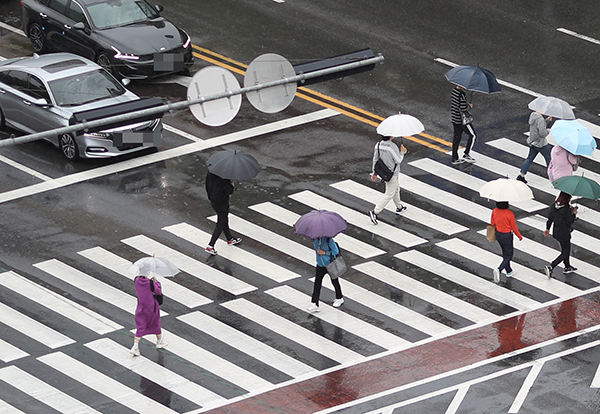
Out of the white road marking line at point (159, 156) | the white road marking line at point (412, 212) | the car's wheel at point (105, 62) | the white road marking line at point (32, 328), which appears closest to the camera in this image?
the white road marking line at point (32, 328)

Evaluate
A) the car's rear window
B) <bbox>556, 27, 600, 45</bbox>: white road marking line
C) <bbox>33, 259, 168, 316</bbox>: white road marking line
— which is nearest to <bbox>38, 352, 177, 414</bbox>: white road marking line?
<bbox>33, 259, 168, 316</bbox>: white road marking line

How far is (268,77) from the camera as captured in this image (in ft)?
54.2

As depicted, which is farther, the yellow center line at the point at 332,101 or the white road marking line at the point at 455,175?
the yellow center line at the point at 332,101

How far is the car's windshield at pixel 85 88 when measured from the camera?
80.1ft

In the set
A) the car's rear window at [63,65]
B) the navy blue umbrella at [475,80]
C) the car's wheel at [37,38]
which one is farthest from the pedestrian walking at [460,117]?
the car's wheel at [37,38]

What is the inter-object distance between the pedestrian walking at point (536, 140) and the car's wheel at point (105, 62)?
986 centimetres

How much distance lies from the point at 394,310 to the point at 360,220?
319 centimetres

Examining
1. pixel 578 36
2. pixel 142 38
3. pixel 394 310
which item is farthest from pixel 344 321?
pixel 578 36

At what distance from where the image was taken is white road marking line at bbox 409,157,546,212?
73.6ft

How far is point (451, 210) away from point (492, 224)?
8.66 feet

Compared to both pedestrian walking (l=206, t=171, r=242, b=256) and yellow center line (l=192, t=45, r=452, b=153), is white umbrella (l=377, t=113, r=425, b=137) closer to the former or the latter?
pedestrian walking (l=206, t=171, r=242, b=256)

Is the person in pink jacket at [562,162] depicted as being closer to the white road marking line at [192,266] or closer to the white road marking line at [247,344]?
the white road marking line at [192,266]

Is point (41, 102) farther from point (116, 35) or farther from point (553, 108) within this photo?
point (553, 108)

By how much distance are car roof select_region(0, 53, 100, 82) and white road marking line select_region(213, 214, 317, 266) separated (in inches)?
210
